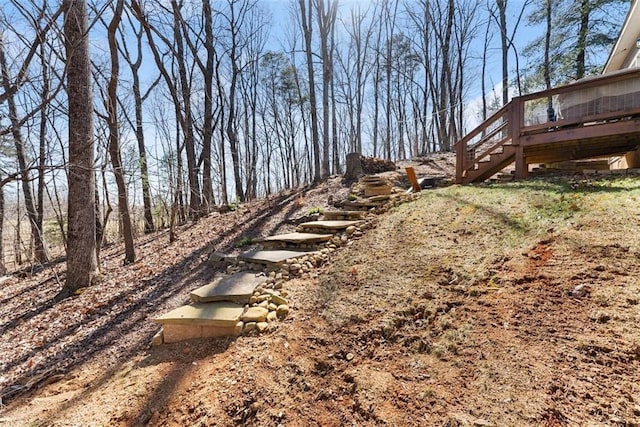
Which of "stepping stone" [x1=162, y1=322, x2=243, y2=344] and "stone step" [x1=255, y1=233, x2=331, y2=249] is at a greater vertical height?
"stone step" [x1=255, y1=233, x2=331, y2=249]

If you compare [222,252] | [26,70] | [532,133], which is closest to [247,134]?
[222,252]

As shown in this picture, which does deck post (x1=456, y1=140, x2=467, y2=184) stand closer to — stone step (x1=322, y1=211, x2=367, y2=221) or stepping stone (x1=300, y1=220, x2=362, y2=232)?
stone step (x1=322, y1=211, x2=367, y2=221)

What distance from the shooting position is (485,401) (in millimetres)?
1601

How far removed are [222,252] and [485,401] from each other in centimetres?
445

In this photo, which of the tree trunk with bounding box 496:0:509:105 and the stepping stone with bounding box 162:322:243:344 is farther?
the tree trunk with bounding box 496:0:509:105

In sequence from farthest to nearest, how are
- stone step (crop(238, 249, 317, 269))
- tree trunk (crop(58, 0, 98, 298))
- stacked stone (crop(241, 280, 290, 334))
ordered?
tree trunk (crop(58, 0, 98, 298)), stone step (crop(238, 249, 317, 269)), stacked stone (crop(241, 280, 290, 334))

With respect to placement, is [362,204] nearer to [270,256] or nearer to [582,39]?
[270,256]

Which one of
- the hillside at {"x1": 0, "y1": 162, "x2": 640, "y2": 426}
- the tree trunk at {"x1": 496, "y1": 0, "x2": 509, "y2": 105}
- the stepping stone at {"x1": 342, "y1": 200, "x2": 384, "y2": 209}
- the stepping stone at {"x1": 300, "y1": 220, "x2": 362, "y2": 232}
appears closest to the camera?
the hillside at {"x1": 0, "y1": 162, "x2": 640, "y2": 426}

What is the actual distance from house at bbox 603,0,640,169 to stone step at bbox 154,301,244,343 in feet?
23.9

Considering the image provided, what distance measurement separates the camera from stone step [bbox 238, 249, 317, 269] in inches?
160

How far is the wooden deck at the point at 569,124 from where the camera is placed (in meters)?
4.62

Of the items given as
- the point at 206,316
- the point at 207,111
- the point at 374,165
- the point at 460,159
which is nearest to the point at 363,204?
the point at 460,159

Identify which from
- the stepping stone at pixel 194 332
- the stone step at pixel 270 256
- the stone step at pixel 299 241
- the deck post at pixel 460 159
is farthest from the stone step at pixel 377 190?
the stepping stone at pixel 194 332

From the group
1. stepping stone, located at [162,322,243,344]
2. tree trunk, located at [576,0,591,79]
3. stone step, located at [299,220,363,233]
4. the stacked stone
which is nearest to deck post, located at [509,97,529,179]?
stone step, located at [299,220,363,233]
